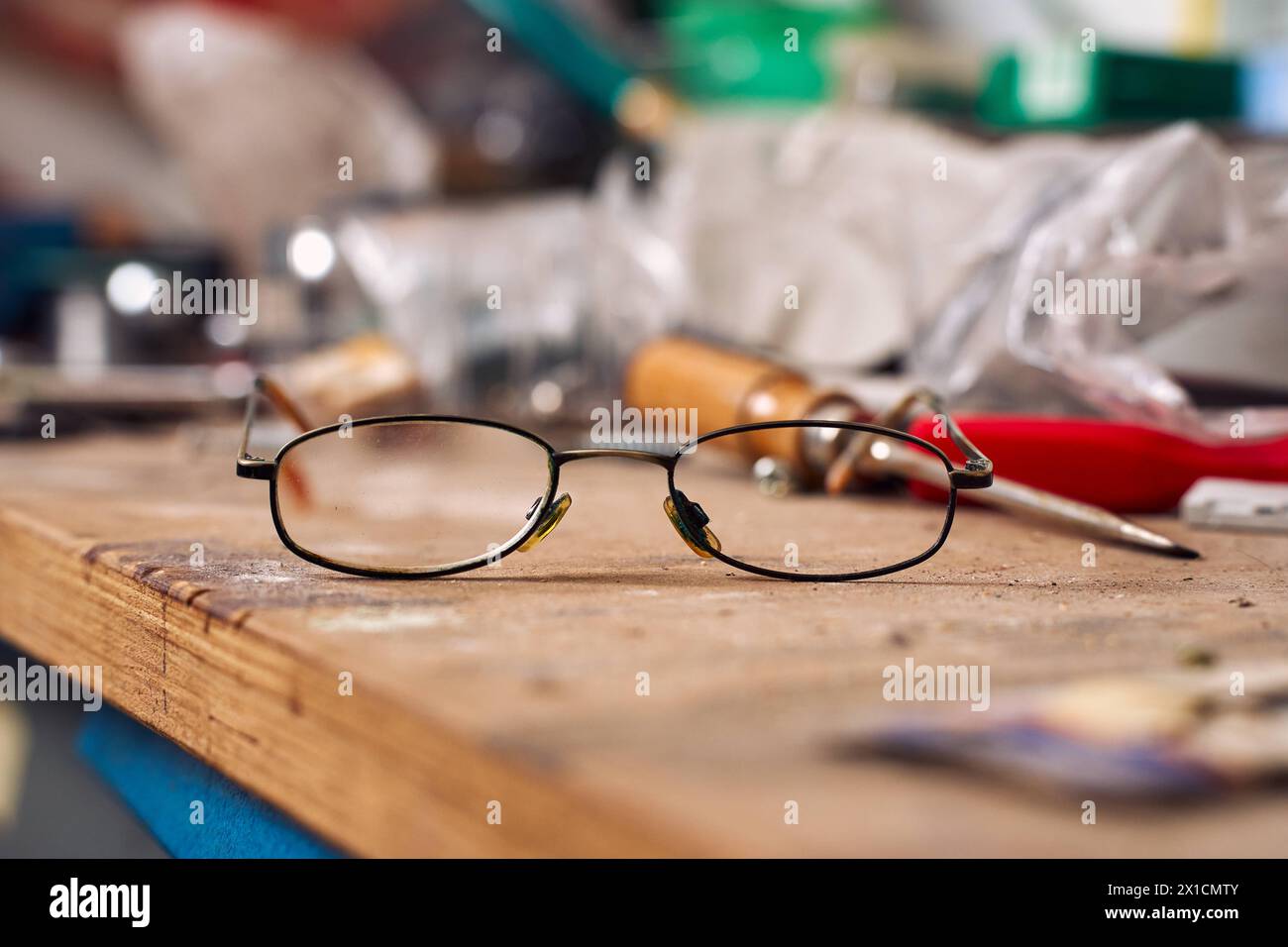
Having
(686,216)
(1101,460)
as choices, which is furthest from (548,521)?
(686,216)

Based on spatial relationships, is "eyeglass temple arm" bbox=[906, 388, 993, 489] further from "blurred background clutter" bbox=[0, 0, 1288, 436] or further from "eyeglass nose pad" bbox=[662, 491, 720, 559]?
"blurred background clutter" bbox=[0, 0, 1288, 436]

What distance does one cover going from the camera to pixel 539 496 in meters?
0.51

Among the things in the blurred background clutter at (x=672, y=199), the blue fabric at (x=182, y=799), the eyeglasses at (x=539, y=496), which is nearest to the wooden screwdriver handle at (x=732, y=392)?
the eyeglasses at (x=539, y=496)

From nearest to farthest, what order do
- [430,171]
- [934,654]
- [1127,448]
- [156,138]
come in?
[934,654]
[1127,448]
[430,171]
[156,138]

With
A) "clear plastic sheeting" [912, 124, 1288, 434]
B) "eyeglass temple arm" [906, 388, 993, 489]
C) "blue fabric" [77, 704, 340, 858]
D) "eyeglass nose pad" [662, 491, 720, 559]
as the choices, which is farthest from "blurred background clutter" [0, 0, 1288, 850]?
"blue fabric" [77, 704, 340, 858]

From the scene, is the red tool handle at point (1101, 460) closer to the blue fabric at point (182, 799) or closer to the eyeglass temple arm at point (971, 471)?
the eyeglass temple arm at point (971, 471)

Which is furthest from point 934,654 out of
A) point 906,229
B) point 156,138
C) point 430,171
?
point 156,138

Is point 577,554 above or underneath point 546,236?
underneath

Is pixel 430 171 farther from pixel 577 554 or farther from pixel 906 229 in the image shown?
pixel 577 554

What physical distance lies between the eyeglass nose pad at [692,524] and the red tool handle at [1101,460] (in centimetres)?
18

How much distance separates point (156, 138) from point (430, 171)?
1.23 meters

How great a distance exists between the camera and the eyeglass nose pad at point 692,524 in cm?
50

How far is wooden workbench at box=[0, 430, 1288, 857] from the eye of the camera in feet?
0.82

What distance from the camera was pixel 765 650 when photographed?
1.19ft
